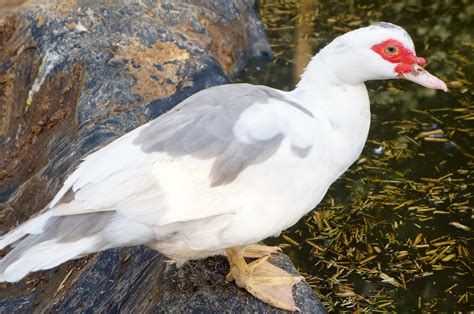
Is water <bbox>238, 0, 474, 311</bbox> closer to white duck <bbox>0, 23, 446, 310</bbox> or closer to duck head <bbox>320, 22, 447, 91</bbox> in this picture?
white duck <bbox>0, 23, 446, 310</bbox>

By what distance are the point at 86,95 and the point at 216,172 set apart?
1761 millimetres

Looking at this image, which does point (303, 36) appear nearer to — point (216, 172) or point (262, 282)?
point (262, 282)

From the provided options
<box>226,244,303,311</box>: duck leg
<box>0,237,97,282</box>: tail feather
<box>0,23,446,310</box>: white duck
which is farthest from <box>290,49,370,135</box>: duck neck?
<box>0,237,97,282</box>: tail feather

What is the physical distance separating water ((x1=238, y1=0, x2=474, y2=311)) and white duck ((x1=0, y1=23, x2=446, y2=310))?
1067 mm

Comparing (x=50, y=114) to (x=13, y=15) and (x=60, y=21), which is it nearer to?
(x=60, y=21)

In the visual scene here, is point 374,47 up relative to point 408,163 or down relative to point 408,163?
up

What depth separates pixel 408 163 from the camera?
4.84m

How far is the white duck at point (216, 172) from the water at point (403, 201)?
1.07 metres

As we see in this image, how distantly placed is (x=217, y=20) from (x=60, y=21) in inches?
49.8

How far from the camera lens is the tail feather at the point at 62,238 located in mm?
2676

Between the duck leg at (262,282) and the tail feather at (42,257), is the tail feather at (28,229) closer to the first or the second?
the tail feather at (42,257)

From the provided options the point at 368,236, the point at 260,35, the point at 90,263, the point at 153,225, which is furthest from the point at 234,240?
the point at 260,35

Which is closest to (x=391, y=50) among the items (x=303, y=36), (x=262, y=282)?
(x=262, y=282)

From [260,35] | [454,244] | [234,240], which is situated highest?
[234,240]
